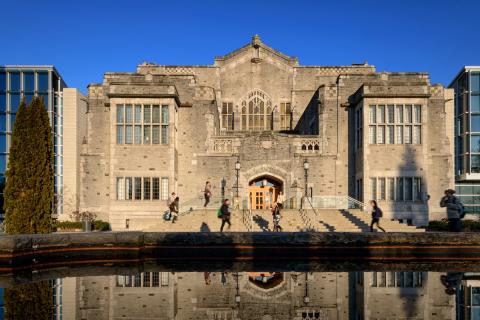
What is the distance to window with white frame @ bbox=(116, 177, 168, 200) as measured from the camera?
32.2 meters

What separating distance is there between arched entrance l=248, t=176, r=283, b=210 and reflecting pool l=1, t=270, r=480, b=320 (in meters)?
23.4

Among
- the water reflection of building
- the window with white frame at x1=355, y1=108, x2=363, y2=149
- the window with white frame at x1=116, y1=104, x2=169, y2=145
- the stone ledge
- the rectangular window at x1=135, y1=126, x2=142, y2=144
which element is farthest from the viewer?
the window with white frame at x1=355, y1=108, x2=363, y2=149

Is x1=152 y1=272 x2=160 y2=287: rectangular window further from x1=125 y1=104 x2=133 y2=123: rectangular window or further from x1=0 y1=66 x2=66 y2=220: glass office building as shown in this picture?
x1=0 y1=66 x2=66 y2=220: glass office building

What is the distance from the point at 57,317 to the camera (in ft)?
24.8

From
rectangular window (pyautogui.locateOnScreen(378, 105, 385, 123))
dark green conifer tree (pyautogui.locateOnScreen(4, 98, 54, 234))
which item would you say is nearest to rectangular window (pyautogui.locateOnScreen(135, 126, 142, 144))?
dark green conifer tree (pyautogui.locateOnScreen(4, 98, 54, 234))

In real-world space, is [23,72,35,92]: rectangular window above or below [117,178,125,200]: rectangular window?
above

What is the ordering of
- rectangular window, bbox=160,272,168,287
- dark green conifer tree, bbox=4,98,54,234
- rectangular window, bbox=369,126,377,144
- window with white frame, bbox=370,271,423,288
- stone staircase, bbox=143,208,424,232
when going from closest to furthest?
window with white frame, bbox=370,271,423,288 → rectangular window, bbox=160,272,168,287 → dark green conifer tree, bbox=4,98,54,234 → stone staircase, bbox=143,208,424,232 → rectangular window, bbox=369,126,377,144

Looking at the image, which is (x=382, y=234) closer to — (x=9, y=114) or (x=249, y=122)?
(x=249, y=122)

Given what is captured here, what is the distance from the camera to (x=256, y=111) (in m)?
41.9

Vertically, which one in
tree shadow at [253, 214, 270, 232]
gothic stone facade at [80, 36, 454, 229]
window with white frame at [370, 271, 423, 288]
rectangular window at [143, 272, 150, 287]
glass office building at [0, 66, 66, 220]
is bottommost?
tree shadow at [253, 214, 270, 232]

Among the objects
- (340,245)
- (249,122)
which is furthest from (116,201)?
(340,245)

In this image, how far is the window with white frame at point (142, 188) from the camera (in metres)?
32.2

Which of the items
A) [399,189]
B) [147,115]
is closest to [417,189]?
[399,189]

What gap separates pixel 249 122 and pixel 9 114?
29.9 metres
